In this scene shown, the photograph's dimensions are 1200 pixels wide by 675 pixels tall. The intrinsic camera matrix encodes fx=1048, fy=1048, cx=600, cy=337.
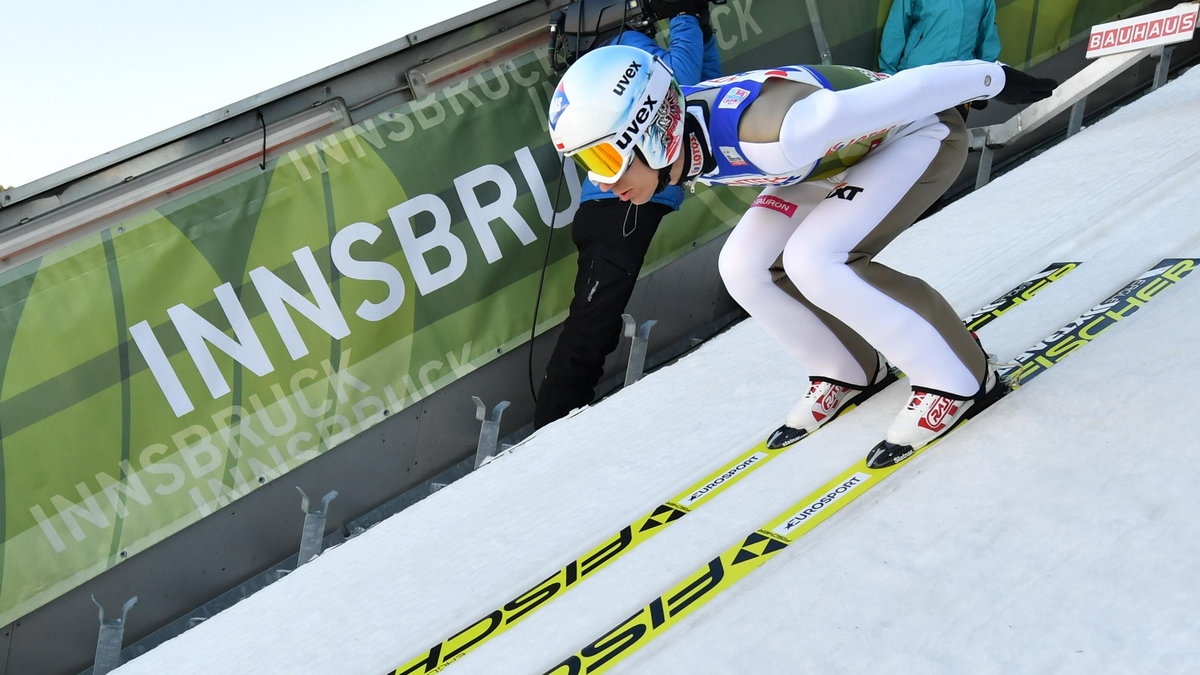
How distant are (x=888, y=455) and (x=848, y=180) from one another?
2.31 feet

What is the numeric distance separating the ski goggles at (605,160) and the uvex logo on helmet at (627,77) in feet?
0.39

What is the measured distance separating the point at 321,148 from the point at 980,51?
320 cm

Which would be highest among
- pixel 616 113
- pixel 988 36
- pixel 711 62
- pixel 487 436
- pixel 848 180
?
pixel 616 113

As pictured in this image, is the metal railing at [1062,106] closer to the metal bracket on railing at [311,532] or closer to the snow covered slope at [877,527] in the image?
the snow covered slope at [877,527]

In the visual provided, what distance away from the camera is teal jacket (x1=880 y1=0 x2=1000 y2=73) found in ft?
16.4

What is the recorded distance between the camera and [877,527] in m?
2.39

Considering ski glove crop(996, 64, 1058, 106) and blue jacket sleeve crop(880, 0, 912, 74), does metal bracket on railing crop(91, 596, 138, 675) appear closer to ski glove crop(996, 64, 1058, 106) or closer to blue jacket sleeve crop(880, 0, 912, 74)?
ski glove crop(996, 64, 1058, 106)

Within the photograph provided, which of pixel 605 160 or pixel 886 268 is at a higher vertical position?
pixel 605 160

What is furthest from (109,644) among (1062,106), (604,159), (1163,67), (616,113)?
(1163,67)

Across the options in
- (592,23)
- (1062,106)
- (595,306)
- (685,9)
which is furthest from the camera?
(1062,106)

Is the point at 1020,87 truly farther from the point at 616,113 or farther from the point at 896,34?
the point at 896,34

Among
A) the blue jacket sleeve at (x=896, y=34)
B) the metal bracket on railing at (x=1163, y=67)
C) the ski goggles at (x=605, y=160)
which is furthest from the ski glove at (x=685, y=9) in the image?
the metal bracket on railing at (x=1163, y=67)

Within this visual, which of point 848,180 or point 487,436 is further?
point 487,436

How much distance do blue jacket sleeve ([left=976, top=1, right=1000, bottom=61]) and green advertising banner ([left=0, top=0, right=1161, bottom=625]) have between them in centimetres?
176
